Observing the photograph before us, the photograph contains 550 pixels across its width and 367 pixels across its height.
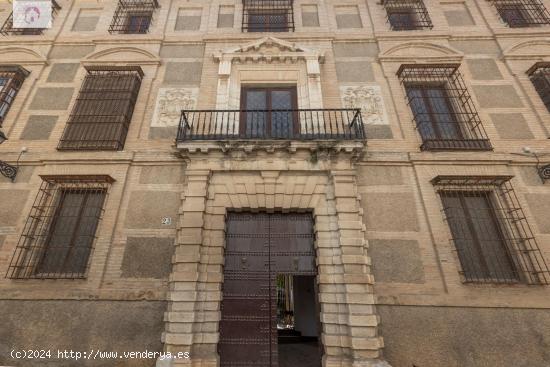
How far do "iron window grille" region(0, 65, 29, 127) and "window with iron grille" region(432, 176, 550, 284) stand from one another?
35.2ft

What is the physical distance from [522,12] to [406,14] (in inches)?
143

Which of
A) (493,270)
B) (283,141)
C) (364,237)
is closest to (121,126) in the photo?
(283,141)

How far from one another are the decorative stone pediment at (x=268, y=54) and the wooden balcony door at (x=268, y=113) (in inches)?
35.4

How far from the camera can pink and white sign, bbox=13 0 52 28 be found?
355 inches

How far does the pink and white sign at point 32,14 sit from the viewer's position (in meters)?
9.02

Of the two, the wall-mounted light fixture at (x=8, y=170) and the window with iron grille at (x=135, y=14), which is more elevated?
the window with iron grille at (x=135, y=14)

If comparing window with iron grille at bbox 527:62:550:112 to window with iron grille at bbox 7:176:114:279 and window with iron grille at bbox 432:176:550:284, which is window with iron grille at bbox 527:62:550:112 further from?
window with iron grille at bbox 7:176:114:279

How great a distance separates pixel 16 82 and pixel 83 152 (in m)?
3.39

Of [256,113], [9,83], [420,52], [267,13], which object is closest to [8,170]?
[9,83]

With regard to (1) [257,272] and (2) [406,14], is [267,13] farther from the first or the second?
(1) [257,272]

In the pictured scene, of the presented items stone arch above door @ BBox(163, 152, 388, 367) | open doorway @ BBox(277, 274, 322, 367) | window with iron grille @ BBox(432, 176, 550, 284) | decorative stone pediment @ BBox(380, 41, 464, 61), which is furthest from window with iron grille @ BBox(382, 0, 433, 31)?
open doorway @ BBox(277, 274, 322, 367)

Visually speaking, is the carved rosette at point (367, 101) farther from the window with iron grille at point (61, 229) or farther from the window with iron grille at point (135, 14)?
the window with iron grille at point (135, 14)

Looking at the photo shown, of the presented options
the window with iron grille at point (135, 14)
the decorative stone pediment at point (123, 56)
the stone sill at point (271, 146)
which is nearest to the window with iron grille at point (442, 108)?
the stone sill at point (271, 146)

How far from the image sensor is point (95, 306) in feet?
16.9
